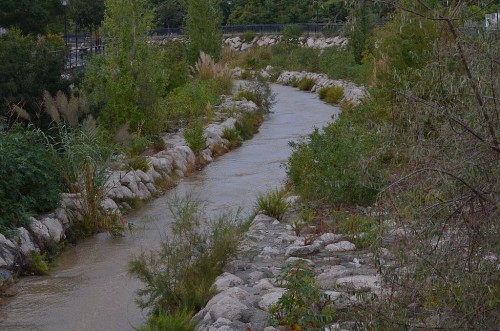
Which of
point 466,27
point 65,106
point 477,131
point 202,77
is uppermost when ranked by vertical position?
point 466,27

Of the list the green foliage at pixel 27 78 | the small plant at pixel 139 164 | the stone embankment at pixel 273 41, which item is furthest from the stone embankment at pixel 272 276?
the stone embankment at pixel 273 41

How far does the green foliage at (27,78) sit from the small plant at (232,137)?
595cm

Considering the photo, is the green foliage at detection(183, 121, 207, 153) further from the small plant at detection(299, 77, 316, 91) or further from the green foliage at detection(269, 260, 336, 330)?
the small plant at detection(299, 77, 316, 91)

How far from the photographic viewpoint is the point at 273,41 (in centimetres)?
5888

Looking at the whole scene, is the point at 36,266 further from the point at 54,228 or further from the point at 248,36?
the point at 248,36

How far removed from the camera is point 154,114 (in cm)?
1789

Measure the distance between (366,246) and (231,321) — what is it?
8.67 ft

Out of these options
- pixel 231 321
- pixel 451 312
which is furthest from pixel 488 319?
pixel 231 321

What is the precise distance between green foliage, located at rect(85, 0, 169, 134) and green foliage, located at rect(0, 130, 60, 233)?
540 centimetres

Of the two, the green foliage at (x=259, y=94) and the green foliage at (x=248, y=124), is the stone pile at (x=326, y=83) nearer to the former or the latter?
the green foliage at (x=259, y=94)

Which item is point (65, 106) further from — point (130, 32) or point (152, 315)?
point (152, 315)

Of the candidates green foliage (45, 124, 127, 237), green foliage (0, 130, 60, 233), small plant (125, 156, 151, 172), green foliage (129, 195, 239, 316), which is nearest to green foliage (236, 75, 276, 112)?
small plant (125, 156, 151, 172)

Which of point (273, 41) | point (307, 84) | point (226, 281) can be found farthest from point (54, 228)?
point (273, 41)

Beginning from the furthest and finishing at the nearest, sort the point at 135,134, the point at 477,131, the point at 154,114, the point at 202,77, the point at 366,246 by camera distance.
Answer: the point at 202,77 → the point at 154,114 → the point at 135,134 → the point at 366,246 → the point at 477,131
